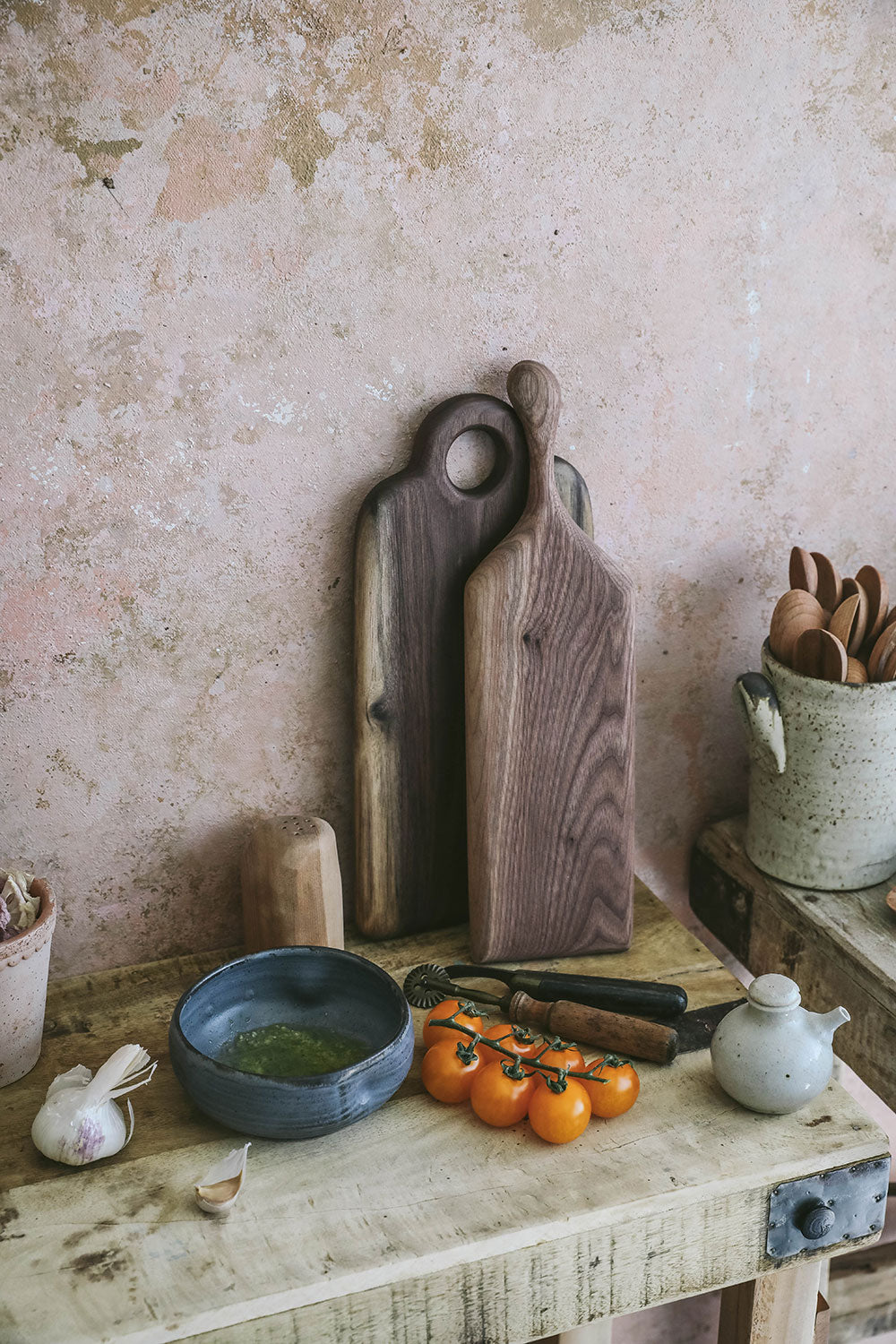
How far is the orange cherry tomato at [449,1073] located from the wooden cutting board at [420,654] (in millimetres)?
255

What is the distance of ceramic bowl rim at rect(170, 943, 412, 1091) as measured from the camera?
2.86ft

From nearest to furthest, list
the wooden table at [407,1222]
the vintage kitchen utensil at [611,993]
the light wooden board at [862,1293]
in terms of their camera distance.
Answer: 1. the wooden table at [407,1222]
2. the vintage kitchen utensil at [611,993]
3. the light wooden board at [862,1293]

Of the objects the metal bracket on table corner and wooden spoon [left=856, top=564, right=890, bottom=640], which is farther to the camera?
wooden spoon [left=856, top=564, right=890, bottom=640]

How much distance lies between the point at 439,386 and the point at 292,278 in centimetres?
17

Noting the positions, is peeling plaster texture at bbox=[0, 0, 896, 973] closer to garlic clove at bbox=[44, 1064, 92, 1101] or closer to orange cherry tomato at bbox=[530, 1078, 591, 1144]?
garlic clove at bbox=[44, 1064, 92, 1101]

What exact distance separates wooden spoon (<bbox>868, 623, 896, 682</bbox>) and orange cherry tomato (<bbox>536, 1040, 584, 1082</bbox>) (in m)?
0.49

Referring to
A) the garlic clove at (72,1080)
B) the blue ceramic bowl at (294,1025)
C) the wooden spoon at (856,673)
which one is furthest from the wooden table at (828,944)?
the garlic clove at (72,1080)

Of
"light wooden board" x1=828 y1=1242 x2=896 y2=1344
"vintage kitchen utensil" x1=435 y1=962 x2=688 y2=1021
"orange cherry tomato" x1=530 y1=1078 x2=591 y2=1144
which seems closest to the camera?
"orange cherry tomato" x1=530 y1=1078 x2=591 y2=1144

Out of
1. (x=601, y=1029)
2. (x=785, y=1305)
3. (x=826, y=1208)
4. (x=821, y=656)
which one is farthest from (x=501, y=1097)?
(x=821, y=656)

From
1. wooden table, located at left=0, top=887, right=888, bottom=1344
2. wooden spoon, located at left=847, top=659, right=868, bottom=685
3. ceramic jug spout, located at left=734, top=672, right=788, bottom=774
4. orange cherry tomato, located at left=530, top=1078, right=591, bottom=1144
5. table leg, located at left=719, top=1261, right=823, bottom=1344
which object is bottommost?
table leg, located at left=719, top=1261, right=823, bottom=1344

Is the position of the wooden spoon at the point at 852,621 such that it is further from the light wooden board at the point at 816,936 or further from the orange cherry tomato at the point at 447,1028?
the orange cherry tomato at the point at 447,1028

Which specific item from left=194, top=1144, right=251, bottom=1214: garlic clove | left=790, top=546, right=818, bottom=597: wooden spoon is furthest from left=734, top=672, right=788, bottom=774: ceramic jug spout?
left=194, top=1144, right=251, bottom=1214: garlic clove

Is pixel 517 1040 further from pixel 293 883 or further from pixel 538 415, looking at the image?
pixel 538 415

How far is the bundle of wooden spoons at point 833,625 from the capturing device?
113 centimetres
